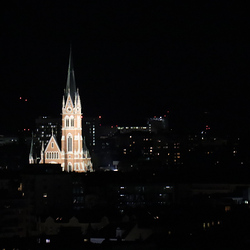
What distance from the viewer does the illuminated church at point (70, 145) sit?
8025 centimetres

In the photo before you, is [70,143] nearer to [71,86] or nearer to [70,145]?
[70,145]

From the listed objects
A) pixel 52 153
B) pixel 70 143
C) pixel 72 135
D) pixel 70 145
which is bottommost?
pixel 52 153

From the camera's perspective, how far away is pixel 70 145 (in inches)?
3270

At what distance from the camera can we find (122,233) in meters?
38.0

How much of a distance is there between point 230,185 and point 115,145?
4672 centimetres

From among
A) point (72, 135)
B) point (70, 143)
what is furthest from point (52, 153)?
point (72, 135)

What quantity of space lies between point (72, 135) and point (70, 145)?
115 centimetres

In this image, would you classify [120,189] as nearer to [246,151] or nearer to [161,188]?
[161,188]

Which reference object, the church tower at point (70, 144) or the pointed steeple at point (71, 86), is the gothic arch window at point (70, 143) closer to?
the church tower at point (70, 144)

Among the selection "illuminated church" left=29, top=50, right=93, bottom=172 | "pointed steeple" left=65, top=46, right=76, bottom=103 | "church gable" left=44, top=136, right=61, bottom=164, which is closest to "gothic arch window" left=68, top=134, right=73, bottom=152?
"illuminated church" left=29, top=50, right=93, bottom=172

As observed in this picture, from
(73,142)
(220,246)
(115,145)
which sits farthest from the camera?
(115,145)

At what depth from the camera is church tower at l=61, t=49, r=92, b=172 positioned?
81.3 metres

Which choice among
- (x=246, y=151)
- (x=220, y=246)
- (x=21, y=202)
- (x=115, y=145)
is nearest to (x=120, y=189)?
(x=21, y=202)

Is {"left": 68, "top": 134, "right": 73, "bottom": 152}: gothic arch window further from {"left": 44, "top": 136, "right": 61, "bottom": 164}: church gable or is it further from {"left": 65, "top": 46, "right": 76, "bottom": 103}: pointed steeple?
{"left": 65, "top": 46, "right": 76, "bottom": 103}: pointed steeple
